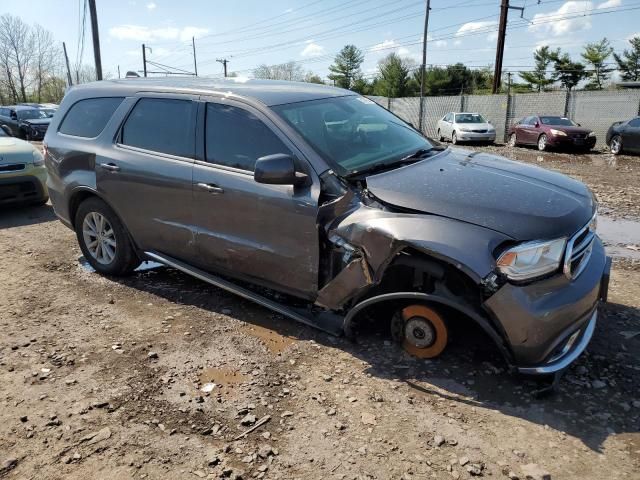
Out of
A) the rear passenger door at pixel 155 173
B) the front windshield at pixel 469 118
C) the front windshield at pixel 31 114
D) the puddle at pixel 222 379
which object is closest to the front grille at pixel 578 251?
the puddle at pixel 222 379

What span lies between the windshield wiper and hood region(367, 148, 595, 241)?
0.29 ft

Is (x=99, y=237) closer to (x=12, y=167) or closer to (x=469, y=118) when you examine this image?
(x=12, y=167)

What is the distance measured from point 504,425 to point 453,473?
1.63 feet

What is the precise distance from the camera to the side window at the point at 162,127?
4.06m

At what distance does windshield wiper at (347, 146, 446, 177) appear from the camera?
3480 mm

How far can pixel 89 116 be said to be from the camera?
192 inches

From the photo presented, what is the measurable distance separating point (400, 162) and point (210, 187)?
1441 millimetres

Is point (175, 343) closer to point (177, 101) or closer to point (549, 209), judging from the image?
point (177, 101)

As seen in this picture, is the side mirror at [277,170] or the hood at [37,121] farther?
the hood at [37,121]

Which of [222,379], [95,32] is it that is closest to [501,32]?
[95,32]

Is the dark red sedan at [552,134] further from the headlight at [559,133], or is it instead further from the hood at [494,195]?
the hood at [494,195]

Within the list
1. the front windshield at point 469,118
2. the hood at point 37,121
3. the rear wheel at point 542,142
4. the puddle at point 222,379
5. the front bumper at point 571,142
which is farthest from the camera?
the front windshield at point 469,118

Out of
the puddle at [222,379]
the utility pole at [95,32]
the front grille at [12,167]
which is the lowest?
the puddle at [222,379]

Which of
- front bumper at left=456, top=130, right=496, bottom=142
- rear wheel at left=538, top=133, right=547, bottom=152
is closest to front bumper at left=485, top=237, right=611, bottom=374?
rear wheel at left=538, top=133, right=547, bottom=152
